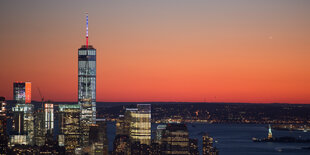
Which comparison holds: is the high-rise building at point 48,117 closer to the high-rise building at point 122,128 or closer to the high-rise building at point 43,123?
the high-rise building at point 43,123

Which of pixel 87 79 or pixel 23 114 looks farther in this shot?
pixel 87 79

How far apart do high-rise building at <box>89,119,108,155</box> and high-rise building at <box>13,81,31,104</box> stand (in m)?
19.0

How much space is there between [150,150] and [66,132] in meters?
27.7

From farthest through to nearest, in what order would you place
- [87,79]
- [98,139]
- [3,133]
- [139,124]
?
[87,79], [139,124], [98,139], [3,133]

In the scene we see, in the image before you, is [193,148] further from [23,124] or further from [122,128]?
[23,124]

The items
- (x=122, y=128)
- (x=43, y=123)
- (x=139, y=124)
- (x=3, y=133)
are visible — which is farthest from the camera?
(x=43, y=123)

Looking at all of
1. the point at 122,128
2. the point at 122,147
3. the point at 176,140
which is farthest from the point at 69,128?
the point at 176,140

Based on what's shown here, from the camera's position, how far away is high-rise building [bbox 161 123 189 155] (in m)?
71.6

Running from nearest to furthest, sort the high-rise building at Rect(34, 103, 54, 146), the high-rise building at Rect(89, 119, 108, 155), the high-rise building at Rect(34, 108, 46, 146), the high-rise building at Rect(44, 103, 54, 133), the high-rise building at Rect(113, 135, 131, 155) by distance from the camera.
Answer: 1. the high-rise building at Rect(113, 135, 131, 155)
2. the high-rise building at Rect(89, 119, 108, 155)
3. the high-rise building at Rect(34, 108, 46, 146)
4. the high-rise building at Rect(34, 103, 54, 146)
5. the high-rise building at Rect(44, 103, 54, 133)

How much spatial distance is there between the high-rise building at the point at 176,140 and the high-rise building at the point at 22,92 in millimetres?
74732

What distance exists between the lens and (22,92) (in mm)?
139750

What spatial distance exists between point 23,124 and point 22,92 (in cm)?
1025

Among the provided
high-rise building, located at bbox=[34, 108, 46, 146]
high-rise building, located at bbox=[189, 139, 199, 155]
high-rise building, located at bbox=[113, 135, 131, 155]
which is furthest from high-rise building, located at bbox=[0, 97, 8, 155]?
high-rise building, located at bbox=[189, 139, 199, 155]

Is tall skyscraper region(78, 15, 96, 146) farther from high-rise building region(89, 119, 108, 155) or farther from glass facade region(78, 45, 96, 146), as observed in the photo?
high-rise building region(89, 119, 108, 155)
